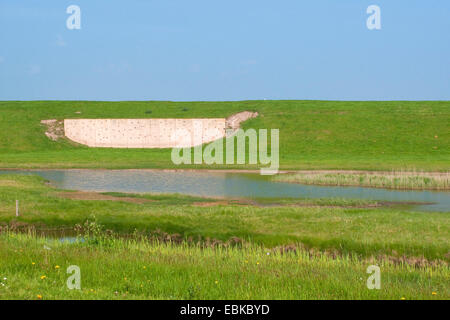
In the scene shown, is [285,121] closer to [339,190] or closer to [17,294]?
[339,190]

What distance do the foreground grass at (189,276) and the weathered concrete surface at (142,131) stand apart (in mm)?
75001

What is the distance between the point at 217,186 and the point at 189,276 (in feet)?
98.0

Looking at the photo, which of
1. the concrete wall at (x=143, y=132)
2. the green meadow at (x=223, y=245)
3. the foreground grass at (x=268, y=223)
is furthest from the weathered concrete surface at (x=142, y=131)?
the foreground grass at (x=268, y=223)

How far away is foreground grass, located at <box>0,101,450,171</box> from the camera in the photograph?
6731 cm

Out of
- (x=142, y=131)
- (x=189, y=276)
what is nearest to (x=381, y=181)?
(x=189, y=276)

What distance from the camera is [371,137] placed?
86438 mm

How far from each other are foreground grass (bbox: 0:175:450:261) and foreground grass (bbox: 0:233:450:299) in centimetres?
312

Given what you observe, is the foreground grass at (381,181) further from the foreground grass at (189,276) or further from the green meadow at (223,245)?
the foreground grass at (189,276)

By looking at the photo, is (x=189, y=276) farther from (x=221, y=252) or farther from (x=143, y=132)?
(x=143, y=132)

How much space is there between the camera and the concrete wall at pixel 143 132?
9456cm

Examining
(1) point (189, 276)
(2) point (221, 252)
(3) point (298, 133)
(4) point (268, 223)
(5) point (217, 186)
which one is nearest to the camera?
(1) point (189, 276)

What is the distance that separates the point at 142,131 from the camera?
97688mm

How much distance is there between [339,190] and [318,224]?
58.2 feet
